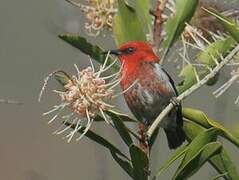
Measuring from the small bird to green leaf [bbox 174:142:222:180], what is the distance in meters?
0.10

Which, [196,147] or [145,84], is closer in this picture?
[196,147]

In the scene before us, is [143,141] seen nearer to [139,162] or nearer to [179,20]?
[139,162]

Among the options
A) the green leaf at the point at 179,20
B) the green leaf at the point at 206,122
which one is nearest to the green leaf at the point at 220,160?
the green leaf at the point at 206,122

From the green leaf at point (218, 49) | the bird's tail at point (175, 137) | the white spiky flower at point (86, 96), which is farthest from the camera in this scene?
the bird's tail at point (175, 137)

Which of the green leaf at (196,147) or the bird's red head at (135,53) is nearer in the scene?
the green leaf at (196,147)

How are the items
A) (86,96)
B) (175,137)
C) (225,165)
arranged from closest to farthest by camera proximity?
(86,96) → (225,165) → (175,137)

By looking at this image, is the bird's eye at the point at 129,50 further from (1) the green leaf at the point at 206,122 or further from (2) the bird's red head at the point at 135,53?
(1) the green leaf at the point at 206,122

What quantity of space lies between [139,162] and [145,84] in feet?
0.67

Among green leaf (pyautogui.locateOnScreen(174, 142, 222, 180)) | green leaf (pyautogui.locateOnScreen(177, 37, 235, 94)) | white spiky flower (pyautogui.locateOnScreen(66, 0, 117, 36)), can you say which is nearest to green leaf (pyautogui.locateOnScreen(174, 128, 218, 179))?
green leaf (pyautogui.locateOnScreen(174, 142, 222, 180))

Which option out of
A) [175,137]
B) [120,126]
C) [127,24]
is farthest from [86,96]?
[175,137]

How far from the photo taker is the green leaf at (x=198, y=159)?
0.92m

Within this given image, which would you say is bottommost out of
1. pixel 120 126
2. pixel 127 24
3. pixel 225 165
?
pixel 225 165

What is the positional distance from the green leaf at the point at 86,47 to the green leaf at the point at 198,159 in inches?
7.1

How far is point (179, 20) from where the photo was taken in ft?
3.24
